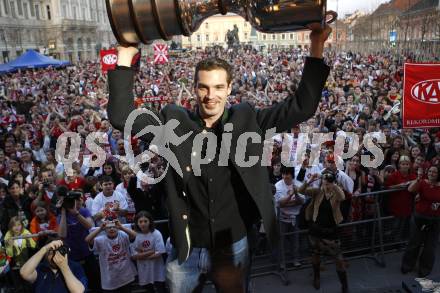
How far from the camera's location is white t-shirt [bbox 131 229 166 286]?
202 inches

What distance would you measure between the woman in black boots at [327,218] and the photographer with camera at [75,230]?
2.88 m

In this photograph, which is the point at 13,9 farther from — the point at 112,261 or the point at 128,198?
the point at 112,261

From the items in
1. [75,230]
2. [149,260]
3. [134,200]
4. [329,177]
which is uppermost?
[329,177]

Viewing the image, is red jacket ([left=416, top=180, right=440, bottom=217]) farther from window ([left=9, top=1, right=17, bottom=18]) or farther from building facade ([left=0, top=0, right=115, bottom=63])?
window ([left=9, top=1, right=17, bottom=18])

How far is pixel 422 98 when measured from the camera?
22.8 ft

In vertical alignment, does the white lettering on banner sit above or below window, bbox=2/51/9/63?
below

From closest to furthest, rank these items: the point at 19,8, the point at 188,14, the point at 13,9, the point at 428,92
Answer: the point at 188,14, the point at 428,92, the point at 13,9, the point at 19,8

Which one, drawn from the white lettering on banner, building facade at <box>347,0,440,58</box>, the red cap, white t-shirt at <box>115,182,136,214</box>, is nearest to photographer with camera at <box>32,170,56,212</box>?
white t-shirt at <box>115,182,136,214</box>

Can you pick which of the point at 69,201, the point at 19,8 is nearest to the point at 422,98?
the point at 69,201

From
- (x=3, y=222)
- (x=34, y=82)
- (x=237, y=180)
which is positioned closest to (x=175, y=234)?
(x=237, y=180)

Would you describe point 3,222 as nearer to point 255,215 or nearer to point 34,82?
point 255,215

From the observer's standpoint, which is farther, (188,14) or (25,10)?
(25,10)

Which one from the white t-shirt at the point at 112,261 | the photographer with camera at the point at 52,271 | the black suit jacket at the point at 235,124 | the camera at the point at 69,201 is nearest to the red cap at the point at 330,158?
the white t-shirt at the point at 112,261

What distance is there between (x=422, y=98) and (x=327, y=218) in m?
3.14
